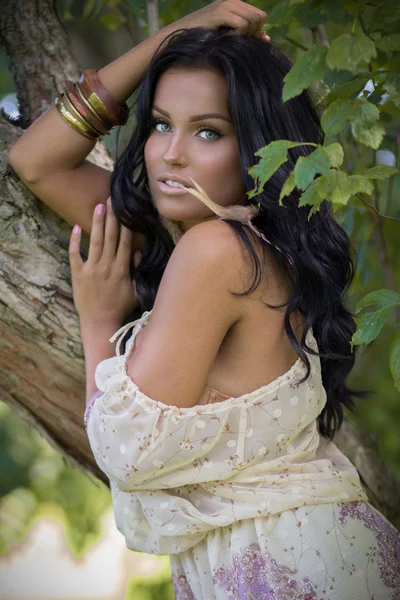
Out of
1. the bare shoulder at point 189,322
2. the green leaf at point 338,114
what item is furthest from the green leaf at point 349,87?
the bare shoulder at point 189,322

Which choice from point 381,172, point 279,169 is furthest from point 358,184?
point 279,169

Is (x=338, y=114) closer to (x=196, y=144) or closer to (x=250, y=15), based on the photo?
(x=196, y=144)

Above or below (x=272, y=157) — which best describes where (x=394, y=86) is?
below

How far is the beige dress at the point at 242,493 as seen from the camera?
168 cm

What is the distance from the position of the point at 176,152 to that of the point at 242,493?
777 millimetres

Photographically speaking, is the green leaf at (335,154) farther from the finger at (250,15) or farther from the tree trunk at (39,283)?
the tree trunk at (39,283)

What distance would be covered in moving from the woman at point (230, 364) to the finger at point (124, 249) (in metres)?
0.17

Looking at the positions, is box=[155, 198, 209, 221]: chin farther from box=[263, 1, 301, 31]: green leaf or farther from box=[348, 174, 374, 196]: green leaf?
box=[348, 174, 374, 196]: green leaf

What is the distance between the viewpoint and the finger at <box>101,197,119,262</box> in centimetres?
204

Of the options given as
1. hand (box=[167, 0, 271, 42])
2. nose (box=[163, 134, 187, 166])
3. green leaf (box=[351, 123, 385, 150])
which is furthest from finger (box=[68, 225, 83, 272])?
green leaf (box=[351, 123, 385, 150])

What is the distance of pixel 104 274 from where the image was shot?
2023mm

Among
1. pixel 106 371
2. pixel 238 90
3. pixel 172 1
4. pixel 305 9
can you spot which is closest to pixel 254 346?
pixel 106 371

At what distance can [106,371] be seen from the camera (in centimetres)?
174

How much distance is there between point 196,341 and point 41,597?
5340mm
